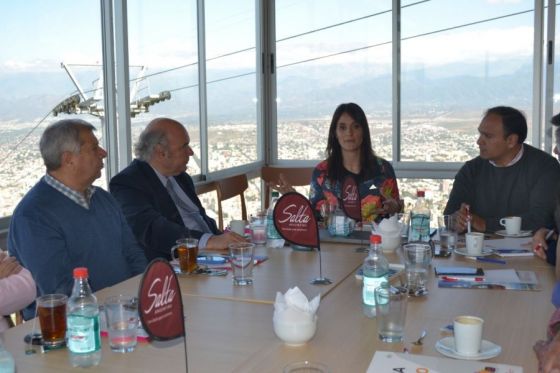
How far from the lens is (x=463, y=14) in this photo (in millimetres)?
5059

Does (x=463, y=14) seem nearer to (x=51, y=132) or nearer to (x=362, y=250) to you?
(x=362, y=250)

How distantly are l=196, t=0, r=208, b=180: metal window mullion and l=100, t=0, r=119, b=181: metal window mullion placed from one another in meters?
1.07

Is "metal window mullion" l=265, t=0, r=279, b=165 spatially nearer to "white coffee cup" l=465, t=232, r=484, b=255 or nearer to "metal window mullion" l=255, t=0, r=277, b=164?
"metal window mullion" l=255, t=0, r=277, b=164

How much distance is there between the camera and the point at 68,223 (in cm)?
232

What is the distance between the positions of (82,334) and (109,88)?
250cm

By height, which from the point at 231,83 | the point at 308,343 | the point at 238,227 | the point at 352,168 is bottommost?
the point at 308,343

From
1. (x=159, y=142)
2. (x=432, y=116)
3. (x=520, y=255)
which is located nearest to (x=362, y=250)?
(x=520, y=255)

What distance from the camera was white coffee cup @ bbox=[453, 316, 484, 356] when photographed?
1384 millimetres

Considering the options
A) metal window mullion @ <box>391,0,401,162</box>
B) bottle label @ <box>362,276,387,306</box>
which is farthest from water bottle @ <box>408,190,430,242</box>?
metal window mullion @ <box>391,0,401,162</box>

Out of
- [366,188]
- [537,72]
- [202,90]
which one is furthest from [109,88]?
[537,72]

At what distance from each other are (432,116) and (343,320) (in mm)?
3857

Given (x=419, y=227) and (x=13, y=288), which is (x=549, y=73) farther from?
(x=13, y=288)

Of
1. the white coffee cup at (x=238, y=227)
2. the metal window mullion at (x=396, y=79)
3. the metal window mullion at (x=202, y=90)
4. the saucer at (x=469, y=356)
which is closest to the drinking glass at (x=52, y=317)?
the saucer at (x=469, y=356)

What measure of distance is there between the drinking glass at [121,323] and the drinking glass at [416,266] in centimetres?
86
